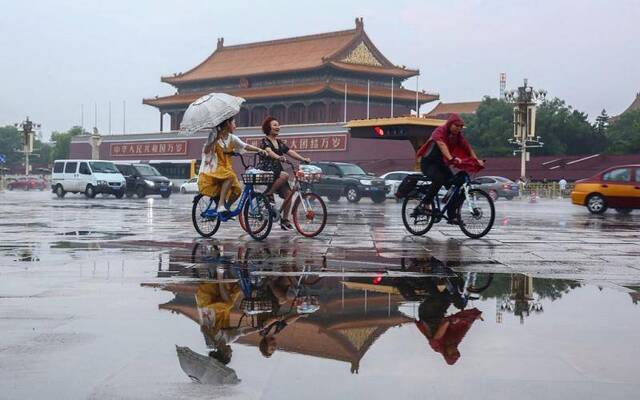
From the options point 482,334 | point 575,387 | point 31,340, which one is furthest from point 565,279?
point 31,340

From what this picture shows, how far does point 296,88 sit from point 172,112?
11989mm

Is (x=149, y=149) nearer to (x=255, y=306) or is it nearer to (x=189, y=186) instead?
(x=189, y=186)

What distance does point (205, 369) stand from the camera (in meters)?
3.18

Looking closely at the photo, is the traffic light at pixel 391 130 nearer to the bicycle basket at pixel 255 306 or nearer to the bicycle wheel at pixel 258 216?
the bicycle wheel at pixel 258 216

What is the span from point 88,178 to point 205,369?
93.8 feet

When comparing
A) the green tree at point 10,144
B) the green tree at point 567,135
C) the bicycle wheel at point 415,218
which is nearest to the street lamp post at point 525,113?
the green tree at point 567,135

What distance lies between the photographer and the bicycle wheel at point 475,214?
9.80 m

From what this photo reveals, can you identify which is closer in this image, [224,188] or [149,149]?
[224,188]

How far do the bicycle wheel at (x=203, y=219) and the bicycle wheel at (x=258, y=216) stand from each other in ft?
1.52

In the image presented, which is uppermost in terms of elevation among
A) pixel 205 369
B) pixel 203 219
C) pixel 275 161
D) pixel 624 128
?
pixel 624 128

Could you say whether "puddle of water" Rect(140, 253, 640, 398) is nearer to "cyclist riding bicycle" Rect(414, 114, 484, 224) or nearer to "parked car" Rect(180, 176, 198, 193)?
"cyclist riding bicycle" Rect(414, 114, 484, 224)

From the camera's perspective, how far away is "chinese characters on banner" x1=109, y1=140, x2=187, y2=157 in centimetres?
5634

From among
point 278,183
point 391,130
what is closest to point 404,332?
point 278,183

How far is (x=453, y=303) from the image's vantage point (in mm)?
4734
